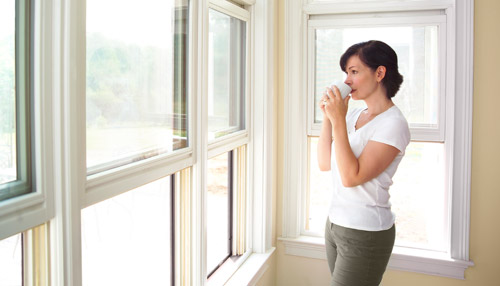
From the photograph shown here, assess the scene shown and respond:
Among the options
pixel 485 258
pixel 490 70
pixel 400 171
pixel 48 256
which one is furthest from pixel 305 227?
pixel 48 256

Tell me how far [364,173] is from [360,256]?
13.1 inches

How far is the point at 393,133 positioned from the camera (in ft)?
5.27

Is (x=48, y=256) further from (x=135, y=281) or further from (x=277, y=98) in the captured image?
(x=277, y=98)

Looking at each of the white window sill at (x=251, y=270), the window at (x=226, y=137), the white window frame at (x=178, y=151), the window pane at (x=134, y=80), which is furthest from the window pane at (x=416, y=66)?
the window pane at (x=134, y=80)

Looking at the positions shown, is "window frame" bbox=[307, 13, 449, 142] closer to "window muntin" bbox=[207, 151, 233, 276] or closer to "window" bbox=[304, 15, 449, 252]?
"window" bbox=[304, 15, 449, 252]

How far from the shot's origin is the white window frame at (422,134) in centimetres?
239

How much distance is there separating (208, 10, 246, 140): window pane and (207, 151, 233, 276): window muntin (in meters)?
0.17

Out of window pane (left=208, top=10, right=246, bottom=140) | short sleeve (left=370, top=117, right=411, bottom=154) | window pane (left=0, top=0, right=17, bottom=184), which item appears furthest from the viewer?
window pane (left=208, top=10, right=246, bottom=140)

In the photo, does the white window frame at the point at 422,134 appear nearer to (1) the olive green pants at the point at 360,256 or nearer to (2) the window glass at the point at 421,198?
(2) the window glass at the point at 421,198

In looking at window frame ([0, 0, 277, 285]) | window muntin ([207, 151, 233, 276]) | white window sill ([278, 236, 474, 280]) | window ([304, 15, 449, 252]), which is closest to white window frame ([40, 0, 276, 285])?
window frame ([0, 0, 277, 285])

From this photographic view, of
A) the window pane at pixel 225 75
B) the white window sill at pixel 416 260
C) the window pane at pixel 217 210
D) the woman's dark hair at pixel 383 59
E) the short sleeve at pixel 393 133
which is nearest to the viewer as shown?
the short sleeve at pixel 393 133

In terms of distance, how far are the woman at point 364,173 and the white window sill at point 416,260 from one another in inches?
36.5

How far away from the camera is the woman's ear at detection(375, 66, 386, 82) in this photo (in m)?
1.72

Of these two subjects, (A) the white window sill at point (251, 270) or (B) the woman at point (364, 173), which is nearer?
(B) the woman at point (364, 173)
